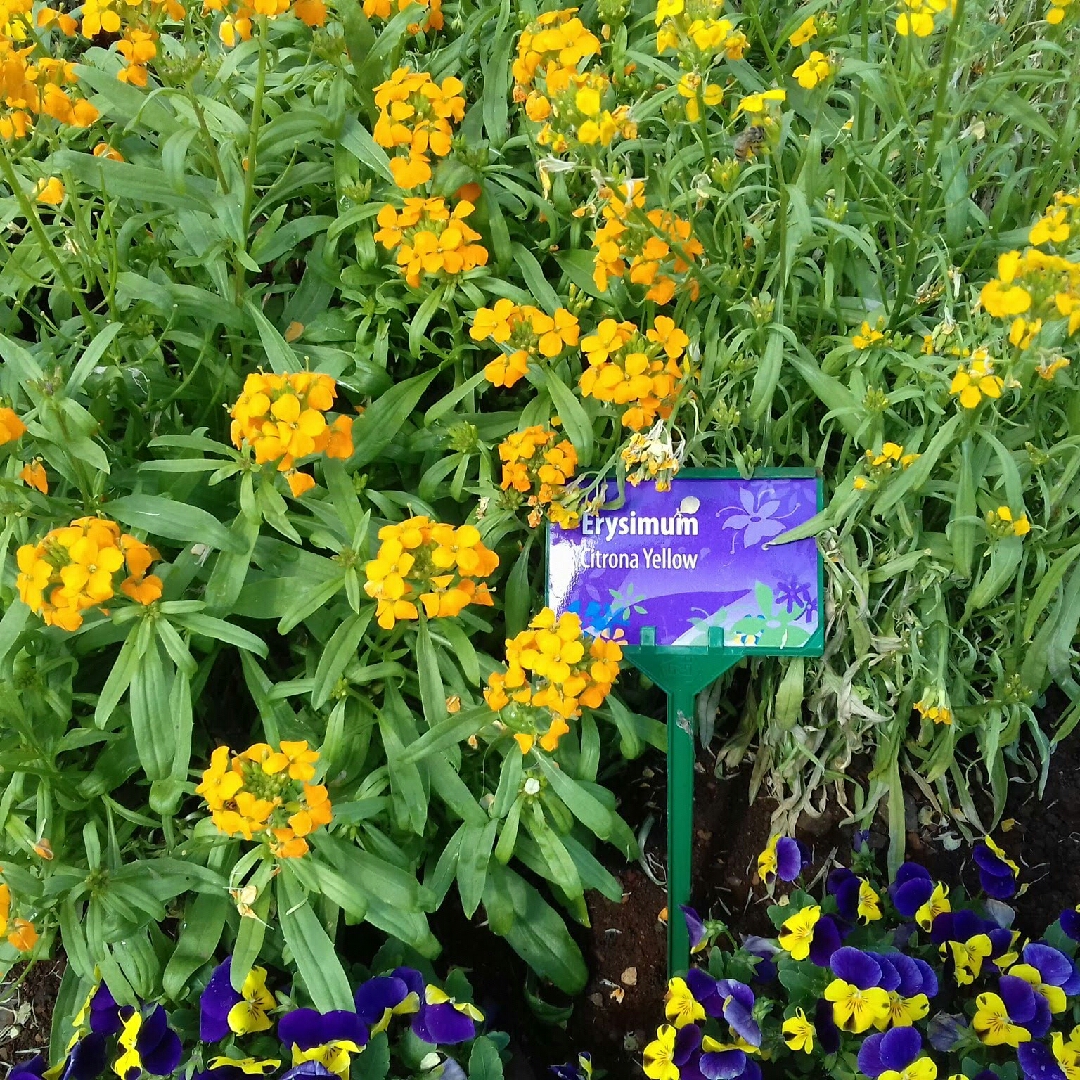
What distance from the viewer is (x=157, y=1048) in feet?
5.65

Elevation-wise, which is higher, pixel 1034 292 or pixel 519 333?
pixel 1034 292

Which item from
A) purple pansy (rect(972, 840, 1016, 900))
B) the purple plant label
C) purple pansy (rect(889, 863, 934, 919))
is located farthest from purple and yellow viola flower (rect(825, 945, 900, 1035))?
the purple plant label

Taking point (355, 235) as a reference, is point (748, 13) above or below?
above

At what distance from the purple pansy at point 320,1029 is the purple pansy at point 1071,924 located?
4.40 feet

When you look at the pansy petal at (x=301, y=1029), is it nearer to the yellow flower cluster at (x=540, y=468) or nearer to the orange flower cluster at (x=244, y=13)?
the yellow flower cluster at (x=540, y=468)

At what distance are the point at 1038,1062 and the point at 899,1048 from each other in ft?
0.80

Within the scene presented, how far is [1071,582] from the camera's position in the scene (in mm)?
1961

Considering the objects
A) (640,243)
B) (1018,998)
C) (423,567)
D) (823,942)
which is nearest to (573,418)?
(640,243)

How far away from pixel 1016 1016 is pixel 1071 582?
83cm

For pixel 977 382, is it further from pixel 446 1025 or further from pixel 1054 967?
pixel 446 1025

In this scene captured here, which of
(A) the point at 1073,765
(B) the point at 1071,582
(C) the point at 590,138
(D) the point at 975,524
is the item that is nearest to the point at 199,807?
(C) the point at 590,138

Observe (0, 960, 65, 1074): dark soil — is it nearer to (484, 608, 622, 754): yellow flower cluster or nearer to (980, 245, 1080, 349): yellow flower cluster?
(484, 608, 622, 754): yellow flower cluster

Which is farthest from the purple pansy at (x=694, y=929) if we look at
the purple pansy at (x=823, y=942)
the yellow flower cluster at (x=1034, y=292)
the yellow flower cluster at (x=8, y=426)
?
the yellow flower cluster at (x=8, y=426)

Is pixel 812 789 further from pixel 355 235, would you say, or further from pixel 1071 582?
pixel 355 235
